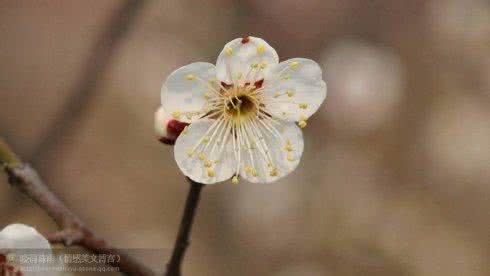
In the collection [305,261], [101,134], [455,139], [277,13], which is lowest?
[305,261]

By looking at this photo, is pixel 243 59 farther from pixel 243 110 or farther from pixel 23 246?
pixel 23 246

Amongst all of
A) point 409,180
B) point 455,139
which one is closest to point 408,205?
point 409,180

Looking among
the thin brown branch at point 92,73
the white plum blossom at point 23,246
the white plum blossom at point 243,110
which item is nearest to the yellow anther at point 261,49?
the white plum blossom at point 243,110

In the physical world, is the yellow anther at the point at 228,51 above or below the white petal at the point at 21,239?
above

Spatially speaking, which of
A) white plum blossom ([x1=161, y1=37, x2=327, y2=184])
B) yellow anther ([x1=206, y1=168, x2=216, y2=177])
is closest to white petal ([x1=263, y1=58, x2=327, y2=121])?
white plum blossom ([x1=161, y1=37, x2=327, y2=184])

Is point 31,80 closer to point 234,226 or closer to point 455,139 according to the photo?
point 234,226

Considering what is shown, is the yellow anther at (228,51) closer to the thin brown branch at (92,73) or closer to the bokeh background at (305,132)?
the bokeh background at (305,132)

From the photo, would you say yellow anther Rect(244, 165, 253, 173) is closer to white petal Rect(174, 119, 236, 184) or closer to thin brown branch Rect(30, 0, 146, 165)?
white petal Rect(174, 119, 236, 184)
